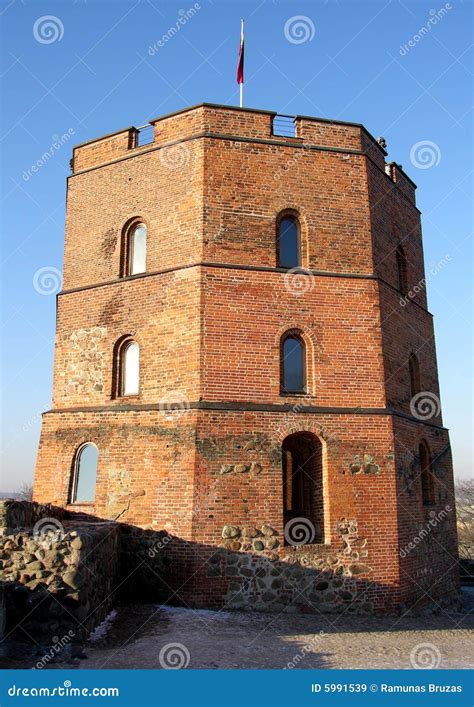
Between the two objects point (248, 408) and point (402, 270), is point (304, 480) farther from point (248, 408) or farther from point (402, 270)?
point (402, 270)

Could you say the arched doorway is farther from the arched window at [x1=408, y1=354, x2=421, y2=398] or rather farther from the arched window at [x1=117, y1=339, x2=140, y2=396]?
the arched window at [x1=408, y1=354, x2=421, y2=398]

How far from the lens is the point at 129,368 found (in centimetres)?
1236

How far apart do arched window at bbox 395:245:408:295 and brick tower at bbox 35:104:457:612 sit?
607 millimetres

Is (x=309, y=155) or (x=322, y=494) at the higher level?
(x=309, y=155)

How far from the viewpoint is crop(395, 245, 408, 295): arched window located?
14555mm

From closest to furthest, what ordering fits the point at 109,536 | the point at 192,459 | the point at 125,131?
the point at 109,536, the point at 192,459, the point at 125,131

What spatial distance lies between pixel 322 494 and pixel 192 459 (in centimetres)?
261

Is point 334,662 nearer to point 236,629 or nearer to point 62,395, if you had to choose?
point 236,629

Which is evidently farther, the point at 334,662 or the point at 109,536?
the point at 109,536

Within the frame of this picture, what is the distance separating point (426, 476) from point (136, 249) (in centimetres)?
834

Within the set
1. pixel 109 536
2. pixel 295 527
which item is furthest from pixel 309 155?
pixel 109 536

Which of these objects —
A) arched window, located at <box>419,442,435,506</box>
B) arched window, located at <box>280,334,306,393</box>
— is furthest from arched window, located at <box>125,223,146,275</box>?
arched window, located at <box>419,442,435,506</box>

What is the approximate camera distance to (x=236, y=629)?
9047 mm

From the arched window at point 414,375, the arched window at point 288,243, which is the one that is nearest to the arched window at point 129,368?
the arched window at point 288,243
